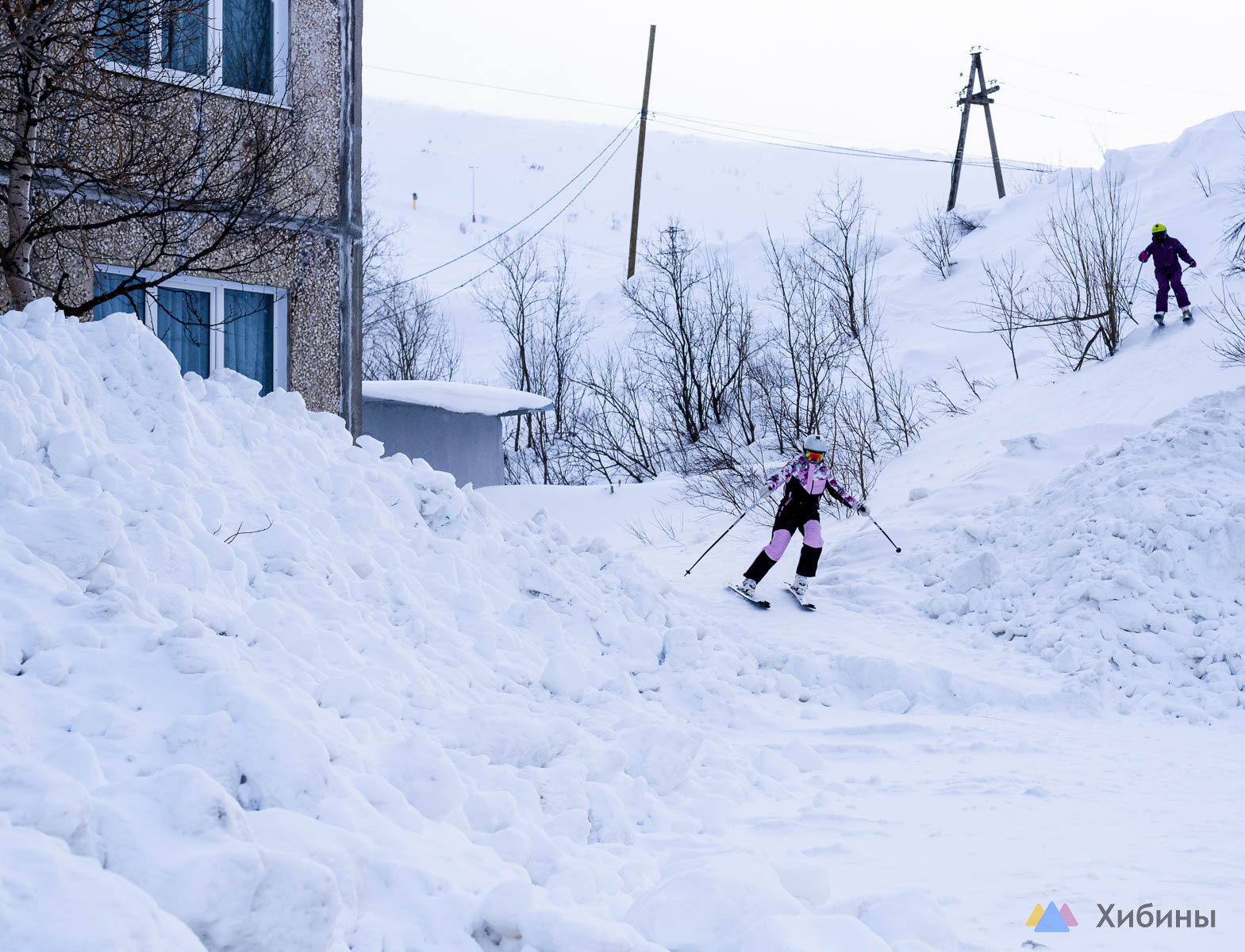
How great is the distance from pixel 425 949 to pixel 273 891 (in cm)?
48

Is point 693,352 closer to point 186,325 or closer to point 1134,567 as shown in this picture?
point 186,325

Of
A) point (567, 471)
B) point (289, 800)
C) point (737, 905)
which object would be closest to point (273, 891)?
point (289, 800)

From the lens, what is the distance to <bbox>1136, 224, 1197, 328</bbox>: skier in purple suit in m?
14.6

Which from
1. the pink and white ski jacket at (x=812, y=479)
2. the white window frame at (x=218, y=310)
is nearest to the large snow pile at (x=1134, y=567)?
the pink and white ski jacket at (x=812, y=479)

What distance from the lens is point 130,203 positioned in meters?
7.83

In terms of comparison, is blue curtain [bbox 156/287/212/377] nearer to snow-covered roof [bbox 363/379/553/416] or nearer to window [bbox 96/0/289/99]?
window [bbox 96/0/289/99]

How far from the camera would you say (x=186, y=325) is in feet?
29.6

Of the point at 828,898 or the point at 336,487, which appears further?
the point at 336,487

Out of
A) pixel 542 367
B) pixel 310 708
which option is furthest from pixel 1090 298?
pixel 310 708

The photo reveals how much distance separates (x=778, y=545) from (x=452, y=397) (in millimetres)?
7762

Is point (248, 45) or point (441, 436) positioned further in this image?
point (441, 436)

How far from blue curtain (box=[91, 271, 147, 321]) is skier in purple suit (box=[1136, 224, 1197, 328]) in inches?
523

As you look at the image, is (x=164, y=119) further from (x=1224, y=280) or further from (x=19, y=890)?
(x=1224, y=280)

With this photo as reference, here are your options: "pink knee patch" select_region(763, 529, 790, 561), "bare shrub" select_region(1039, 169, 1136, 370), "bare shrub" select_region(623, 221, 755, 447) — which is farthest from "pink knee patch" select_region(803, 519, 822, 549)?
"bare shrub" select_region(623, 221, 755, 447)
